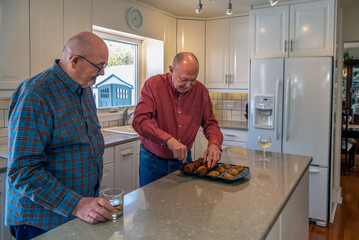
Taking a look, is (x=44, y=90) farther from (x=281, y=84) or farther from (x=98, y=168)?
(x=281, y=84)

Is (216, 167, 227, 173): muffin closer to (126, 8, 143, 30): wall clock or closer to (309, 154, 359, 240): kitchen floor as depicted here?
(309, 154, 359, 240): kitchen floor

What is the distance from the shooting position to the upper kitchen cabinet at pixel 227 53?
3893 mm

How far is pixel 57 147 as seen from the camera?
1226 millimetres

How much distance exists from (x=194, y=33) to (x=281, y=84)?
1.47 metres

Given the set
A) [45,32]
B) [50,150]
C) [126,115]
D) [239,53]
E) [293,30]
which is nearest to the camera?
[50,150]

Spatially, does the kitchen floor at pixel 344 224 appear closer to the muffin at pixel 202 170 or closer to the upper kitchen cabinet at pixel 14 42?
the muffin at pixel 202 170

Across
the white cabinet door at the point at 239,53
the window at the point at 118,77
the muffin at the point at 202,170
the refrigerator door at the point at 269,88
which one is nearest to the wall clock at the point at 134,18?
the window at the point at 118,77

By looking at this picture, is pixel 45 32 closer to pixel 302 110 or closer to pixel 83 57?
pixel 83 57

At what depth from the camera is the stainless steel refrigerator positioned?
10.2ft

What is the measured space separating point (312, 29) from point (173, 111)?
85.5 inches

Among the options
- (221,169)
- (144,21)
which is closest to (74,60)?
(221,169)

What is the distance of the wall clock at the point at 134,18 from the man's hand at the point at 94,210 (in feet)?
8.50

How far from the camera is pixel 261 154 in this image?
2078mm

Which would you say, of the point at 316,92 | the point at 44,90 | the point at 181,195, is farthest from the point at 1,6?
the point at 316,92
